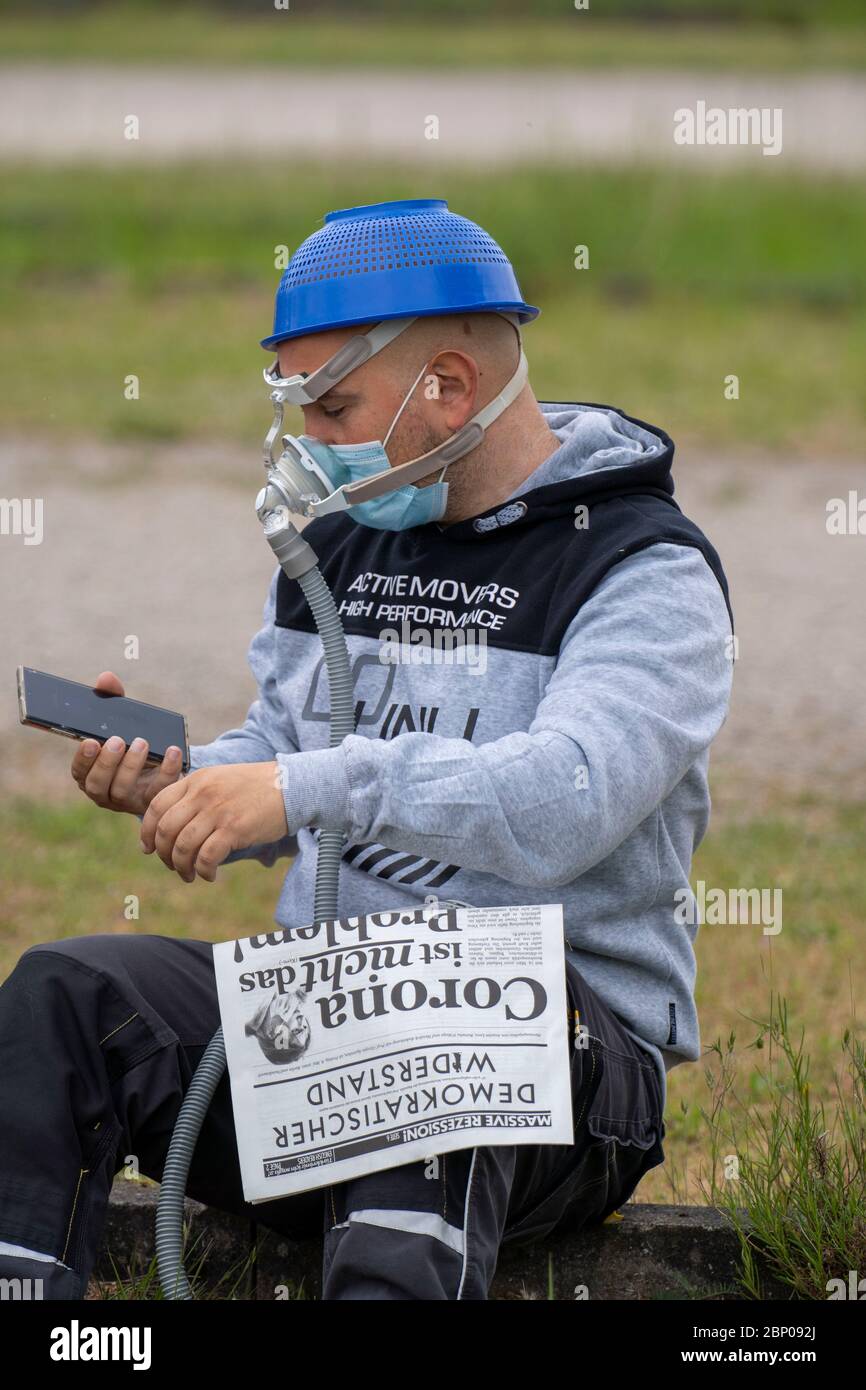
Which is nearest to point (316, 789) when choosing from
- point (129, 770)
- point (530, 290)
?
point (129, 770)

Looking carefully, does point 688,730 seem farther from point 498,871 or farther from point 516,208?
point 516,208

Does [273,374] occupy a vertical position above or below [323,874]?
above

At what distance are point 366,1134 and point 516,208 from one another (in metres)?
9.17

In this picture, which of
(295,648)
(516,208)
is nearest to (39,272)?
(516,208)

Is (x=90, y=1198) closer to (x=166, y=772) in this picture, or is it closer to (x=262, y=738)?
(x=166, y=772)

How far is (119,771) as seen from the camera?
8.09 feet

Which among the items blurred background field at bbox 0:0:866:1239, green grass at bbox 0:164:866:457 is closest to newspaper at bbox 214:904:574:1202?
blurred background field at bbox 0:0:866:1239

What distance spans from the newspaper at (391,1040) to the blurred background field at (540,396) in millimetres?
927

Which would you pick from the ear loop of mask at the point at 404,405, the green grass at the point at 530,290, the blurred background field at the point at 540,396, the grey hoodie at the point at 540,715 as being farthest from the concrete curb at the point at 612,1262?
the green grass at the point at 530,290

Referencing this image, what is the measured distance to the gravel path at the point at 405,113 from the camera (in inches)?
516

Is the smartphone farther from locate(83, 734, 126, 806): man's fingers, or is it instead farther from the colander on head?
the colander on head

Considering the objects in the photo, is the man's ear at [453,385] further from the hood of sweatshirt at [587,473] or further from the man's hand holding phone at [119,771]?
the man's hand holding phone at [119,771]

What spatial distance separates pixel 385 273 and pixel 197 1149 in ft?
3.86
